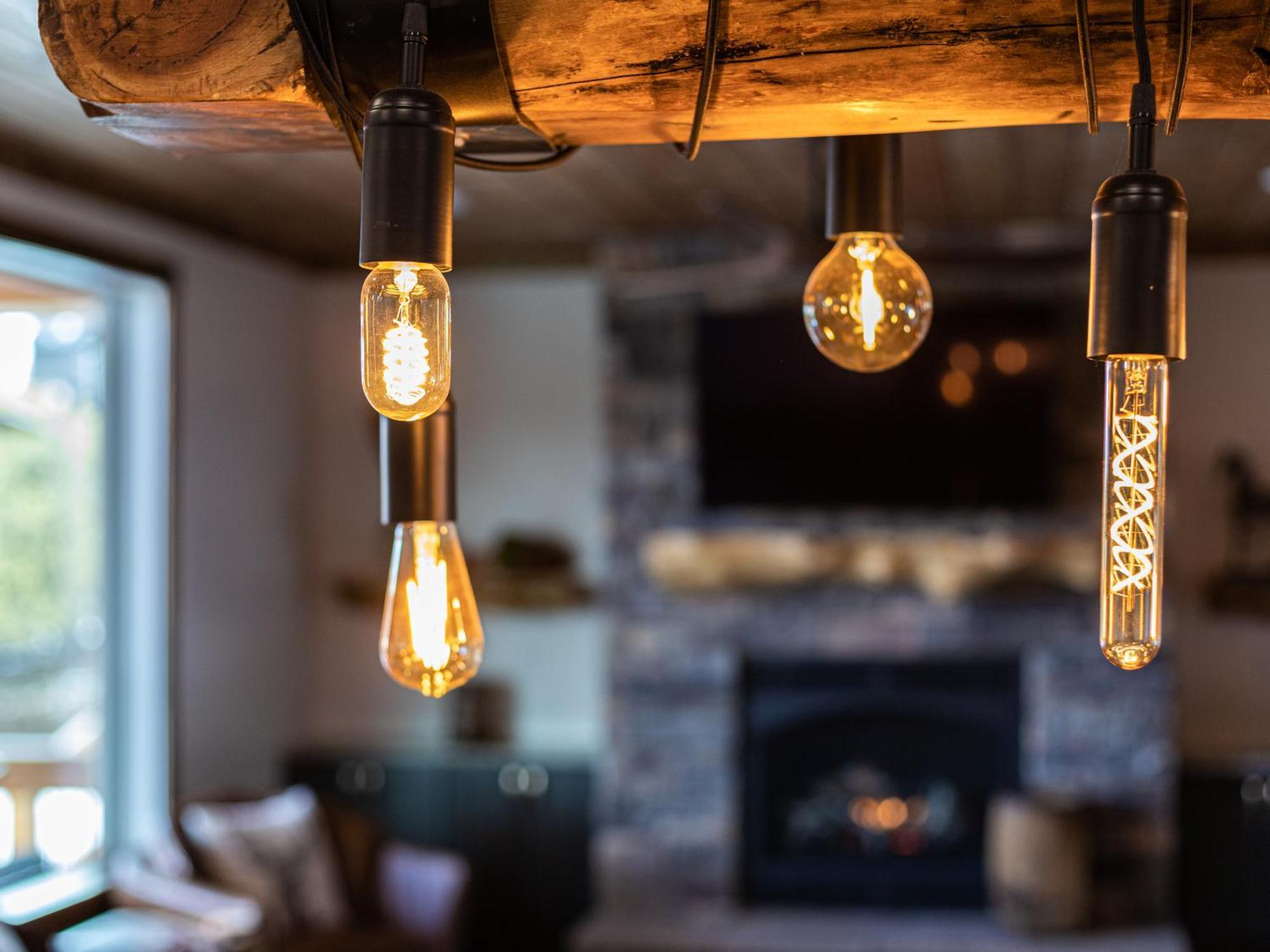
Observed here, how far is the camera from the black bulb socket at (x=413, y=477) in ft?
3.78

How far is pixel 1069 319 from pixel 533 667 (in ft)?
7.56

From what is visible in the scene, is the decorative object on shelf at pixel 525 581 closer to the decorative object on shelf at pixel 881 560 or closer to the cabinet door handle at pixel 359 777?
the decorative object on shelf at pixel 881 560

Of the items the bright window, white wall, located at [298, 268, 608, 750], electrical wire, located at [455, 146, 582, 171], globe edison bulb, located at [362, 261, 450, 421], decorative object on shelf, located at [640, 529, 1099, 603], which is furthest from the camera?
white wall, located at [298, 268, 608, 750]

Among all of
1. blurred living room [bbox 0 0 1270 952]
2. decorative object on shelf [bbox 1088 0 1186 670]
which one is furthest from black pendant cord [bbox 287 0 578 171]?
blurred living room [bbox 0 0 1270 952]

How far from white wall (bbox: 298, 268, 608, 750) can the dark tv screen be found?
2.69 feet

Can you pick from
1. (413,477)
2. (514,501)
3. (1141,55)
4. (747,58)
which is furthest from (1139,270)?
(514,501)

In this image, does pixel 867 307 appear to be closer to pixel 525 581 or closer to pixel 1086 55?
pixel 1086 55

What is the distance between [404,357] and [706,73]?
1.19ft

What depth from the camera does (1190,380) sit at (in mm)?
4871

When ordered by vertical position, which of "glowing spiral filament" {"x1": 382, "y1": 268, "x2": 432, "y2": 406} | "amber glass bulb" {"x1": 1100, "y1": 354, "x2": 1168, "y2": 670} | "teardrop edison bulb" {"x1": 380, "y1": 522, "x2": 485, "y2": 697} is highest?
"glowing spiral filament" {"x1": 382, "y1": 268, "x2": 432, "y2": 406}

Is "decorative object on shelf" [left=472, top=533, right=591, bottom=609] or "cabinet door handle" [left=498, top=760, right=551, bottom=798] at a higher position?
"decorative object on shelf" [left=472, top=533, right=591, bottom=609]

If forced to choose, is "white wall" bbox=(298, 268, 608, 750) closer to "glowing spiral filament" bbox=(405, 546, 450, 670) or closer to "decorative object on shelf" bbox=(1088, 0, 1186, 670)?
"glowing spiral filament" bbox=(405, 546, 450, 670)

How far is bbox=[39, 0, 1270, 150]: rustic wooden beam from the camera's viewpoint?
3.43 ft

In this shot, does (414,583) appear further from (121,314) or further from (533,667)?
(533,667)
